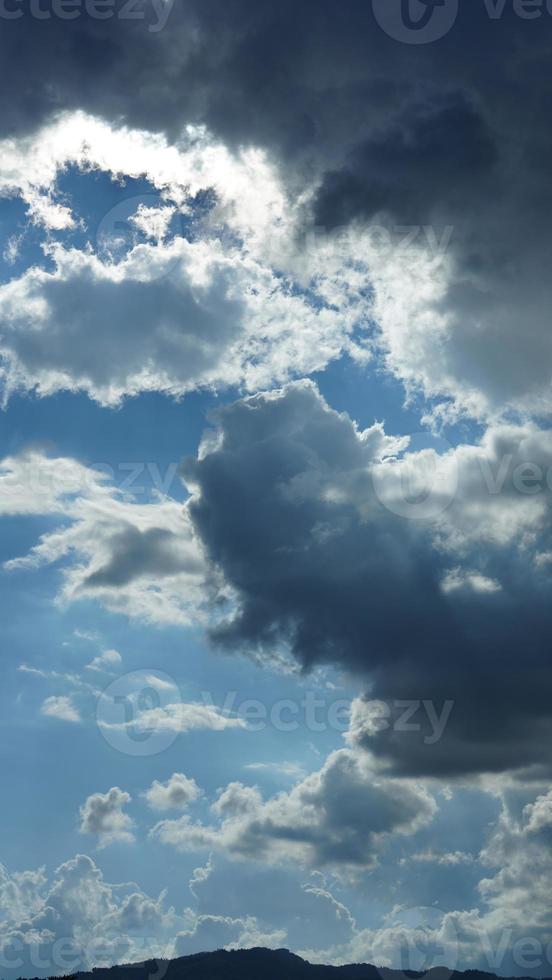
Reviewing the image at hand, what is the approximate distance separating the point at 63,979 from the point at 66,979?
725 mm

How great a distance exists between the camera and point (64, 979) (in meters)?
146

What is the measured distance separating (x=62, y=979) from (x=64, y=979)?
257 centimetres

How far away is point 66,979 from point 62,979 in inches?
84.0

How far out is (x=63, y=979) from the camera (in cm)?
14712

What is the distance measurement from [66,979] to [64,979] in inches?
24.0

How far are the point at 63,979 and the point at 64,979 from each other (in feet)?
3.50

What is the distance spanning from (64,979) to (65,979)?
0.64 ft

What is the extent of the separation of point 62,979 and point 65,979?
248 cm

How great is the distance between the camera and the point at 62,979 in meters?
148

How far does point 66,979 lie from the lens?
5778 inches
